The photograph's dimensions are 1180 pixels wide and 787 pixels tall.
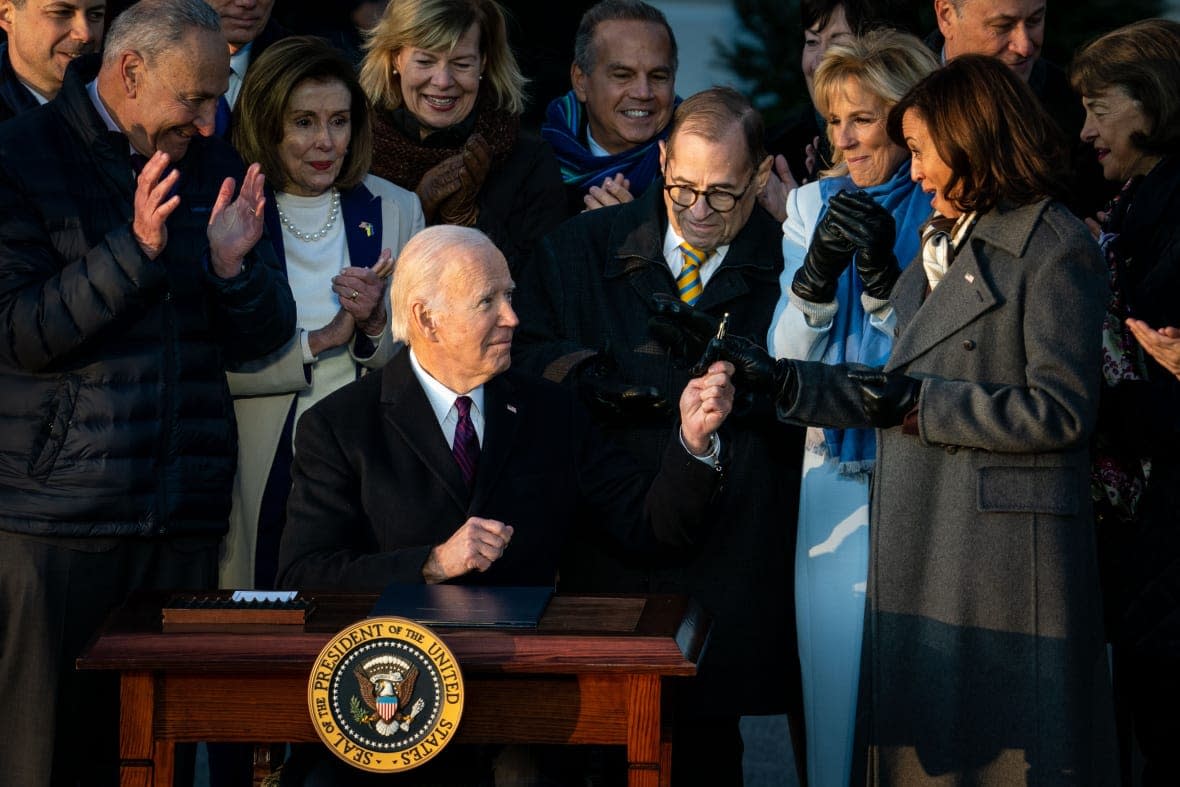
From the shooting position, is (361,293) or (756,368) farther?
(361,293)

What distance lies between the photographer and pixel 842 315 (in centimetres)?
479

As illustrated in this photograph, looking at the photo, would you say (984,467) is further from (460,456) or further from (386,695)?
(386,695)

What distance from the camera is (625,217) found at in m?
5.08

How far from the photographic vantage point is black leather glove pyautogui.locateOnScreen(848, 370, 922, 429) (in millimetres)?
4137

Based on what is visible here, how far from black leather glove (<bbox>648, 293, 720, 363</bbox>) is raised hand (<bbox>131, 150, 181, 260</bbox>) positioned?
1.19m

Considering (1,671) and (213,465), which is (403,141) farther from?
(1,671)

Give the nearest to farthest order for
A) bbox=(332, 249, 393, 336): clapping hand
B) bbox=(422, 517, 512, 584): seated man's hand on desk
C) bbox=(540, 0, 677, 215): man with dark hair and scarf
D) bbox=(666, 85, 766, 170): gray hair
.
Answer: bbox=(422, 517, 512, 584): seated man's hand on desk, bbox=(666, 85, 766, 170): gray hair, bbox=(332, 249, 393, 336): clapping hand, bbox=(540, 0, 677, 215): man with dark hair and scarf

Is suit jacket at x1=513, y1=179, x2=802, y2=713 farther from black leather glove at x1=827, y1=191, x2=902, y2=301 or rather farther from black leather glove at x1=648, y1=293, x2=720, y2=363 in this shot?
black leather glove at x1=827, y1=191, x2=902, y2=301

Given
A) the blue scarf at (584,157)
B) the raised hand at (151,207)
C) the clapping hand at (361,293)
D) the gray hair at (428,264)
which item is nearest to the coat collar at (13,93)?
the raised hand at (151,207)

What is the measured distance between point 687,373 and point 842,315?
1.43 ft

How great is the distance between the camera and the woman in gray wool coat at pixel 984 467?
405 cm

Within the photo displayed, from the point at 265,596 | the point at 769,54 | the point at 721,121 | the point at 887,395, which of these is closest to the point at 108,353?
the point at 265,596

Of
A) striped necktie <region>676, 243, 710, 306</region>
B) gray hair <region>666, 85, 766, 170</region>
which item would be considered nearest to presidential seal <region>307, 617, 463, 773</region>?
striped necktie <region>676, 243, 710, 306</region>

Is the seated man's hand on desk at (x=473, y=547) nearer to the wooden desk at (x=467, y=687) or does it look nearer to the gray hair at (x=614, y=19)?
the wooden desk at (x=467, y=687)
